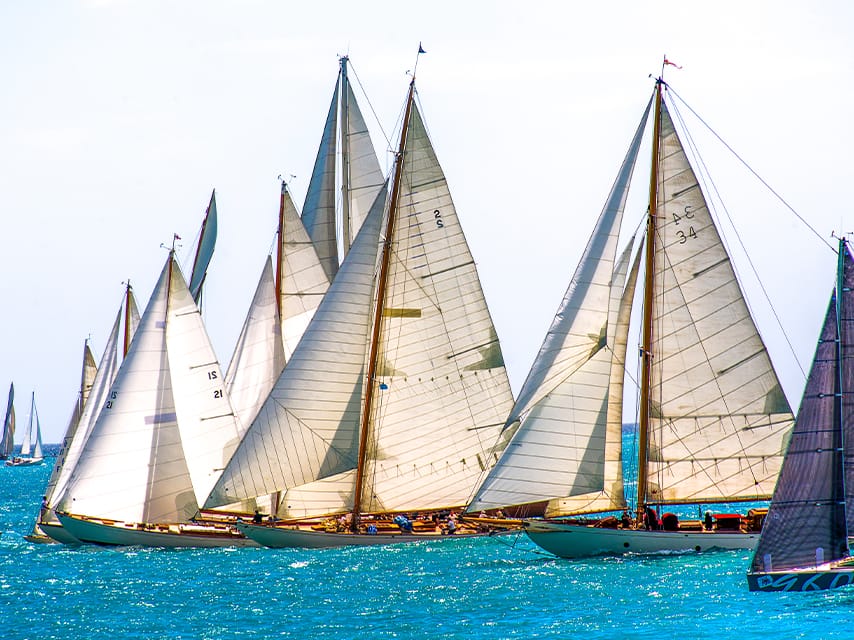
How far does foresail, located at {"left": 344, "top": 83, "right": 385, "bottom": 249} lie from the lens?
51.8 m

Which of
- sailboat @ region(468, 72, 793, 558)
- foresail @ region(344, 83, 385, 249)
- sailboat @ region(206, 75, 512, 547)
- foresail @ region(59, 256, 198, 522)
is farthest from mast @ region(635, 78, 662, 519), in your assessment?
foresail @ region(59, 256, 198, 522)

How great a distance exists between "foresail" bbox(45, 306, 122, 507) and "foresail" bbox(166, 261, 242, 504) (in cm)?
292

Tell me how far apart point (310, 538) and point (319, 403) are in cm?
494

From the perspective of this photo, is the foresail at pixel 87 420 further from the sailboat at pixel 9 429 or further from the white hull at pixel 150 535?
the sailboat at pixel 9 429

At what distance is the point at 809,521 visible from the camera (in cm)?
3347

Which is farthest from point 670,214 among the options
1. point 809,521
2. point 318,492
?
point 318,492

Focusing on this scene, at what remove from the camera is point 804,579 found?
33875 millimetres

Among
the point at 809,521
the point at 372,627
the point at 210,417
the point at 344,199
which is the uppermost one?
the point at 344,199

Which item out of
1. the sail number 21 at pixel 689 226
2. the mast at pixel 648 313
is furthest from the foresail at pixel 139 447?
the sail number 21 at pixel 689 226

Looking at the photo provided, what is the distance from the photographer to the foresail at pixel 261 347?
1992 inches

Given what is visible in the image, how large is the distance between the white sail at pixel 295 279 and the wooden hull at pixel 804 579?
21.9 metres

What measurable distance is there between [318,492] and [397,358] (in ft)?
17.5

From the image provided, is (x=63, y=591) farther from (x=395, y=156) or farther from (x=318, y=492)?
(x=395, y=156)

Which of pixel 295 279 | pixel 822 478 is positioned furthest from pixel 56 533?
pixel 822 478
